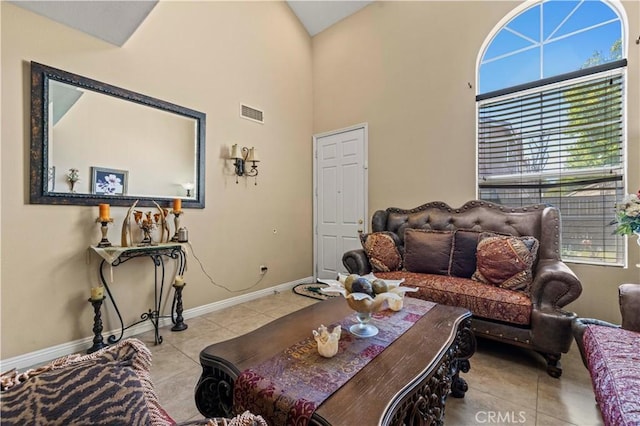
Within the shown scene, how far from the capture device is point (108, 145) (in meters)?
2.50

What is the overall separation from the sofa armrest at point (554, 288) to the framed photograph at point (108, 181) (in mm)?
3440

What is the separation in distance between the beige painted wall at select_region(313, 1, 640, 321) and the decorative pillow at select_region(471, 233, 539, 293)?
0.79 meters

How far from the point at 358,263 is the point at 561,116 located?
2.42 metres

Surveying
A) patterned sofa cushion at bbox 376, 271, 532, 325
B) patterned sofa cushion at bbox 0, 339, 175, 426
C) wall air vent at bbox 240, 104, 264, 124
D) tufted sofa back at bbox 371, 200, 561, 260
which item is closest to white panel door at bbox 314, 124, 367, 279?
tufted sofa back at bbox 371, 200, 561, 260

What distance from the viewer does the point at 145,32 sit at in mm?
2705

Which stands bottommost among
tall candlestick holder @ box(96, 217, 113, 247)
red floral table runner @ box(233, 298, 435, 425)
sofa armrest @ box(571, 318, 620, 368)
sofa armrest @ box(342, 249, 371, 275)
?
sofa armrest @ box(571, 318, 620, 368)

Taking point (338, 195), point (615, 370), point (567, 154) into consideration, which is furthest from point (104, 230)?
point (567, 154)

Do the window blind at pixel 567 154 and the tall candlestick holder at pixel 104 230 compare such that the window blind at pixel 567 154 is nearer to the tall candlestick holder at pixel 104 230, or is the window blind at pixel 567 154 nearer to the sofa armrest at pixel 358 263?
the sofa armrest at pixel 358 263

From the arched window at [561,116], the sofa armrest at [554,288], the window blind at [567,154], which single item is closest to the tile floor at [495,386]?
the sofa armrest at [554,288]

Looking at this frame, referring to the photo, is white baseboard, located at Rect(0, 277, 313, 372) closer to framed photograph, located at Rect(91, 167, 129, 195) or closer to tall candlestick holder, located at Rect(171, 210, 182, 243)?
tall candlestick holder, located at Rect(171, 210, 182, 243)

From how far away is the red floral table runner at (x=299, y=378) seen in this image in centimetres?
92

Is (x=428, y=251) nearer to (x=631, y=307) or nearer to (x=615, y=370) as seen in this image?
(x=631, y=307)

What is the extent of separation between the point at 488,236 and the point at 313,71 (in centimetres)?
361

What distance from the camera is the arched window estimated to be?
252 cm
